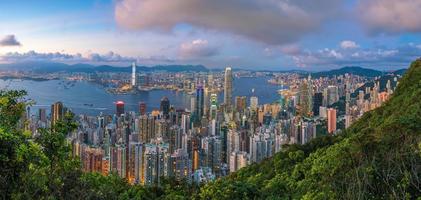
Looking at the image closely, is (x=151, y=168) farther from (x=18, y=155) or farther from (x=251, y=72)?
(x=251, y=72)

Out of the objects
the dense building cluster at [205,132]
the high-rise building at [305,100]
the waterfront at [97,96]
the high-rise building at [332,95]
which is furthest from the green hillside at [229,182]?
the high-rise building at [332,95]

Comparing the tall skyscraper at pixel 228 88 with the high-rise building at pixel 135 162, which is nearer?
the high-rise building at pixel 135 162

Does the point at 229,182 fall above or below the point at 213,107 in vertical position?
above

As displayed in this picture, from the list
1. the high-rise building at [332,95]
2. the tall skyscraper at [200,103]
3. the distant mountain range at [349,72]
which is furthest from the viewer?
the distant mountain range at [349,72]

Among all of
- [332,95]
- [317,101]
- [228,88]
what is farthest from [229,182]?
[228,88]

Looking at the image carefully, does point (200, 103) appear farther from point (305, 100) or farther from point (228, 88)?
point (305, 100)

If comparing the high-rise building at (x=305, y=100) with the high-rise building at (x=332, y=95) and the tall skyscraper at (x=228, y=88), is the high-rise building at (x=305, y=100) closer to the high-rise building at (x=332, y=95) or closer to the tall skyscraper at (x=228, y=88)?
the high-rise building at (x=332, y=95)

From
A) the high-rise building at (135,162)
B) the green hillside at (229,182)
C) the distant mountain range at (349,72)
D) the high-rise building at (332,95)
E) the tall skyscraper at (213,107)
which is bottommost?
the high-rise building at (135,162)

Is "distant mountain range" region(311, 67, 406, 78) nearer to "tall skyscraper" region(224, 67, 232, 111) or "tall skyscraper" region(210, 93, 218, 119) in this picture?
"tall skyscraper" region(224, 67, 232, 111)

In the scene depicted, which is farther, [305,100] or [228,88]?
[228,88]
